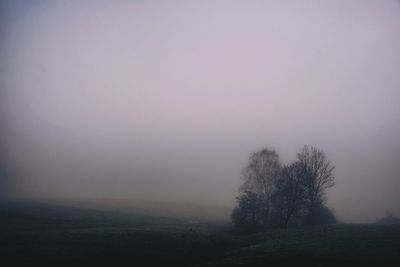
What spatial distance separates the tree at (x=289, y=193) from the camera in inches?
1797

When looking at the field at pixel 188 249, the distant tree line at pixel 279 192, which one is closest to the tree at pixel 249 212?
the distant tree line at pixel 279 192

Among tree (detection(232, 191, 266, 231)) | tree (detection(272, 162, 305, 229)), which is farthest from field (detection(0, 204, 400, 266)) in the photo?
tree (detection(272, 162, 305, 229))

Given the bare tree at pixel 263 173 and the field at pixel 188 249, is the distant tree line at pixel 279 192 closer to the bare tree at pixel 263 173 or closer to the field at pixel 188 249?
the bare tree at pixel 263 173

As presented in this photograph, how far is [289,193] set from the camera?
4566 centimetres

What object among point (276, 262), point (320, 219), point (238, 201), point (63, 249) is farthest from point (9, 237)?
point (320, 219)

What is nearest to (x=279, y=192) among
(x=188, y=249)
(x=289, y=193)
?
(x=289, y=193)

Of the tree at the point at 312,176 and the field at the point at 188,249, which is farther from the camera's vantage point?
the tree at the point at 312,176

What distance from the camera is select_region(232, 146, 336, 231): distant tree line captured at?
145 feet

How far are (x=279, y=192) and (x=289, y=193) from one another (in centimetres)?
151

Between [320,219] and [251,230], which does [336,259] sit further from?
[320,219]

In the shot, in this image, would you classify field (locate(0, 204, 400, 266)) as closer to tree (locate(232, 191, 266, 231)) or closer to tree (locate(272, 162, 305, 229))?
tree (locate(232, 191, 266, 231))

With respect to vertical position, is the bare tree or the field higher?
the bare tree

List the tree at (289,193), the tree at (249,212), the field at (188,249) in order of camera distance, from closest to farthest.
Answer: the field at (188,249) → the tree at (249,212) → the tree at (289,193)

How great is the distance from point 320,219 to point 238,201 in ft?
52.9
